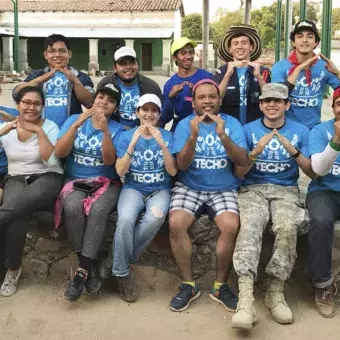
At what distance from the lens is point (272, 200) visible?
12.3 ft

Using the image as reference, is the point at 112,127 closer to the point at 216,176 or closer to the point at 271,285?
the point at 216,176

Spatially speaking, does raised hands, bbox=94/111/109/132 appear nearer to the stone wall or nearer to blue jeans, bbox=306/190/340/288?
the stone wall

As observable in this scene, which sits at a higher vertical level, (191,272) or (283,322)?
(191,272)

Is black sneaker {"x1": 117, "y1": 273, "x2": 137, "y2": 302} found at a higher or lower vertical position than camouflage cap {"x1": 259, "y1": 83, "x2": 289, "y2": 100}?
lower

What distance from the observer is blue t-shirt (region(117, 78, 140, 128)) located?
440cm

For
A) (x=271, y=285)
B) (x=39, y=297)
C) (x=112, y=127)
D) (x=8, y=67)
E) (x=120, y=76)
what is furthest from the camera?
(x=8, y=67)

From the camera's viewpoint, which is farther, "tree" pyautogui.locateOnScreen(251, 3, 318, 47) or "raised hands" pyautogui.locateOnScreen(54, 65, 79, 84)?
"tree" pyautogui.locateOnScreen(251, 3, 318, 47)

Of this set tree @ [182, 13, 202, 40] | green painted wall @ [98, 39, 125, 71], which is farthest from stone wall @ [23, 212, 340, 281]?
tree @ [182, 13, 202, 40]

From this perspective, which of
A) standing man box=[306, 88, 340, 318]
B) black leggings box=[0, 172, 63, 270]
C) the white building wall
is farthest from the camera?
the white building wall

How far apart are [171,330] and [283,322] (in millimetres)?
766

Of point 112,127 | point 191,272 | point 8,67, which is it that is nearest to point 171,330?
point 191,272

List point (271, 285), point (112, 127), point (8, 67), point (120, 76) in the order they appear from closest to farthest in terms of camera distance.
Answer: point (271, 285) < point (112, 127) < point (120, 76) < point (8, 67)

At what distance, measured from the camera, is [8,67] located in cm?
3334

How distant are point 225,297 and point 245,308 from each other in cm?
35
